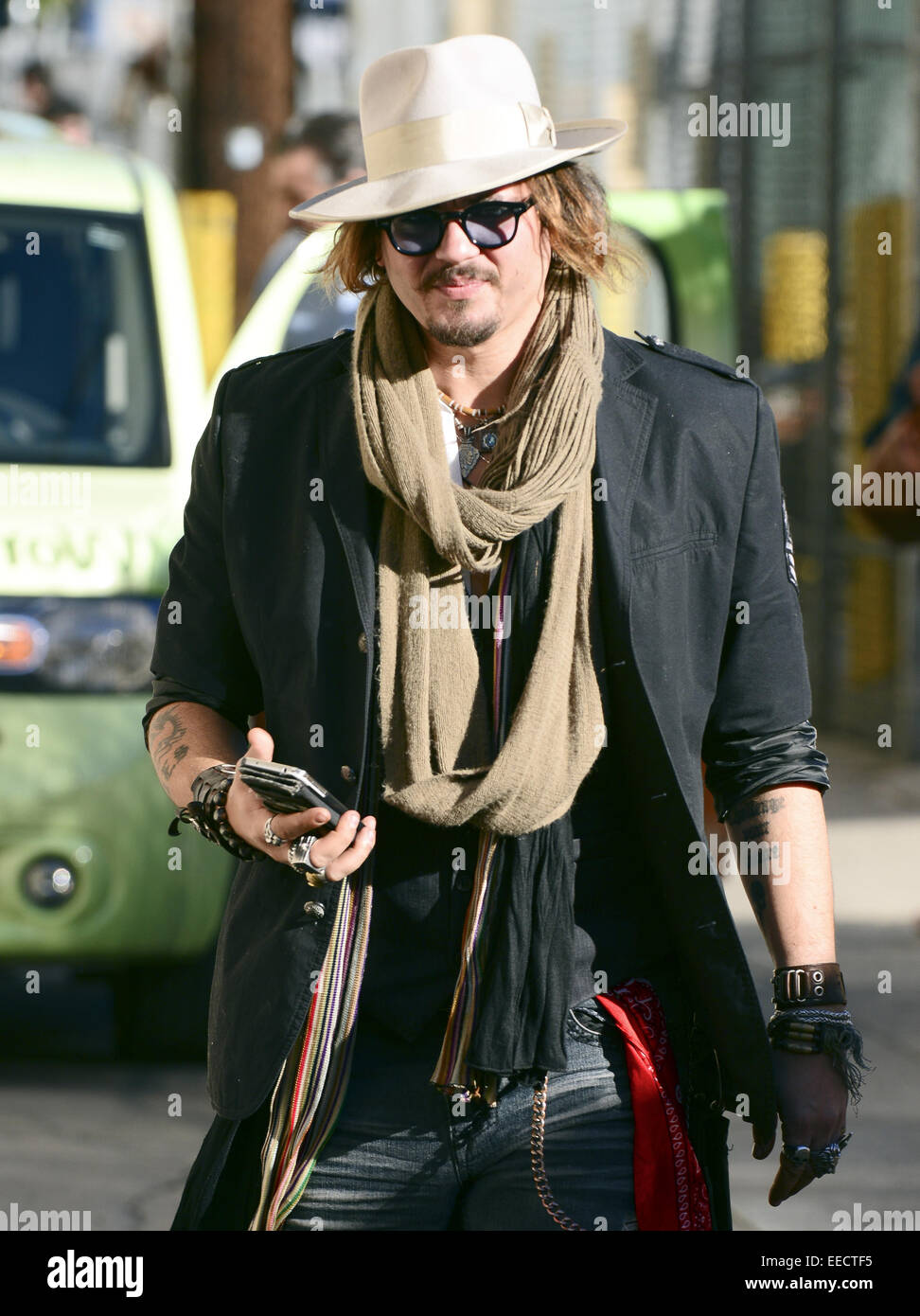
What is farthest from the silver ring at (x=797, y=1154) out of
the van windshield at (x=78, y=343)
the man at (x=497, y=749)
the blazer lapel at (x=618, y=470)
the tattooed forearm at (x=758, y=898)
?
the van windshield at (x=78, y=343)

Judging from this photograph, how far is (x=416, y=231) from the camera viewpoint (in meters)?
2.42

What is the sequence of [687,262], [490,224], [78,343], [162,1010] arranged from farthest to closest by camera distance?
[687,262], [78,343], [162,1010], [490,224]

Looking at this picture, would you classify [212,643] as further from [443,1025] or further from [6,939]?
[6,939]

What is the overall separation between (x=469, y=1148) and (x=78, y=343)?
3486 millimetres

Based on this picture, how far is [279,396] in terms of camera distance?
8.21 feet

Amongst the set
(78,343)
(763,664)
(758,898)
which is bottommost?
(758,898)

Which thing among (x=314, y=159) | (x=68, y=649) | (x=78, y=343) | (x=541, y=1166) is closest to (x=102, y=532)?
(x=68, y=649)

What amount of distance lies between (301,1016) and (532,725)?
404 millimetres

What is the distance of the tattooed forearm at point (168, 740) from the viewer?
252 cm

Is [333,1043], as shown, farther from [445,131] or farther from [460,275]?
[445,131]

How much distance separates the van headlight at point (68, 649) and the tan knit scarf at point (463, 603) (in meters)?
2.53

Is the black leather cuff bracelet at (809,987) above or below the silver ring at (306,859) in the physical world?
below

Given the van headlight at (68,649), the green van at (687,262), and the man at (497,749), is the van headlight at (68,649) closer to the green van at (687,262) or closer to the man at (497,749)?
the green van at (687,262)

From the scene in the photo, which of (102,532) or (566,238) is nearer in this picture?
(566,238)
